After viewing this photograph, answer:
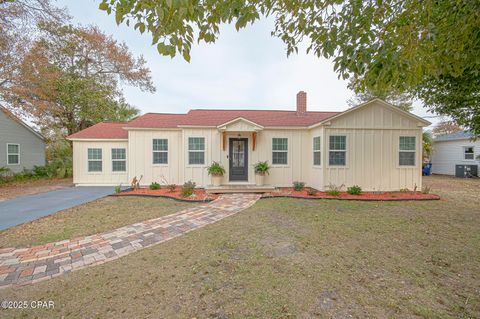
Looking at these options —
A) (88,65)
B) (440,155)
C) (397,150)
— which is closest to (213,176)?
(397,150)

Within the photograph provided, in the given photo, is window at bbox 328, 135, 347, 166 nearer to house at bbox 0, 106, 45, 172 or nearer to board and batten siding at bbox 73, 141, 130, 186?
board and batten siding at bbox 73, 141, 130, 186

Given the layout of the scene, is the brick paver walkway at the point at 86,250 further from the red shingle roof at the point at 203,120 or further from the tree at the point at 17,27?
the tree at the point at 17,27

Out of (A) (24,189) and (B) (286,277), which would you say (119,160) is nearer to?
(A) (24,189)

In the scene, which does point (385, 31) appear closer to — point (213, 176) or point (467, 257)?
point (467, 257)

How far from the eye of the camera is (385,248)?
376 centimetres

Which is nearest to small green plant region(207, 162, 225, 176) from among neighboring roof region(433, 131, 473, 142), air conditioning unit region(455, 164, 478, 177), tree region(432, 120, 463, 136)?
air conditioning unit region(455, 164, 478, 177)

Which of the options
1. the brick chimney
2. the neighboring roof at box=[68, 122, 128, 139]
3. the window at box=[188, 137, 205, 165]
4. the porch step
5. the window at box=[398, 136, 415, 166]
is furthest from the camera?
the brick chimney

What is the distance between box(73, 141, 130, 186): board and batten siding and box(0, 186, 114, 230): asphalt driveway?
199cm

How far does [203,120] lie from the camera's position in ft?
34.3

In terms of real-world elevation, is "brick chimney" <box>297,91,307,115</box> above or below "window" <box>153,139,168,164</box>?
above

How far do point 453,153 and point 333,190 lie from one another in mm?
16424

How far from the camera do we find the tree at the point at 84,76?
1413 centimetres

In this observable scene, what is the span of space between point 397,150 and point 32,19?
59.0 feet

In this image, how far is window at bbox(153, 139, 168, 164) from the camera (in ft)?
32.8
